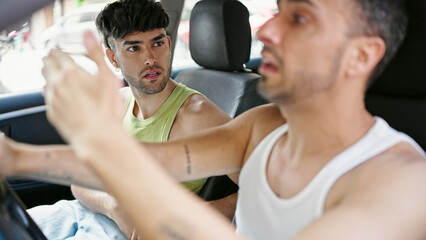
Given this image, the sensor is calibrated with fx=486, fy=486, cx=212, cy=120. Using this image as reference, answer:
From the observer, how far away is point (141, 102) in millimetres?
2150

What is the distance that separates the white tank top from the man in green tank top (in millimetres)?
671

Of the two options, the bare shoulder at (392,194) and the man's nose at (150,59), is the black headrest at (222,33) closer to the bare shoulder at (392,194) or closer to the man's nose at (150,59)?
the man's nose at (150,59)

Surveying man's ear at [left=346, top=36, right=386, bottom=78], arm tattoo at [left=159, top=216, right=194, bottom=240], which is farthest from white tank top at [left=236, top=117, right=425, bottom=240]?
arm tattoo at [left=159, top=216, right=194, bottom=240]

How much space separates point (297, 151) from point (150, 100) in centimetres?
105

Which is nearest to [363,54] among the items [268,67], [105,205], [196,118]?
[268,67]

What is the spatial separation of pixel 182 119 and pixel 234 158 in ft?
2.16

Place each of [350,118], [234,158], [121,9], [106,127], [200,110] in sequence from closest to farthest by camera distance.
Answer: [106,127]
[350,118]
[234,158]
[200,110]
[121,9]

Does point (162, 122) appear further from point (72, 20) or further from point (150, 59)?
point (72, 20)

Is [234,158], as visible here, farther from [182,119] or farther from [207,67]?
[207,67]

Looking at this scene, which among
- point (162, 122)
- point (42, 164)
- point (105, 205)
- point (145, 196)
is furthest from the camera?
point (162, 122)

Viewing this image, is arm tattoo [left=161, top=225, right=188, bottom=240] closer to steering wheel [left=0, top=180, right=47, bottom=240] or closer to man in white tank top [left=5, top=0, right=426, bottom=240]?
man in white tank top [left=5, top=0, right=426, bottom=240]

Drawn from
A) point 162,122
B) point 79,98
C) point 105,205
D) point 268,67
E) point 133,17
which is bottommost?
point 105,205

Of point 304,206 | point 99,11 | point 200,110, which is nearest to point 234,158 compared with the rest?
point 304,206

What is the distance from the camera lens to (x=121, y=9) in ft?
6.72
